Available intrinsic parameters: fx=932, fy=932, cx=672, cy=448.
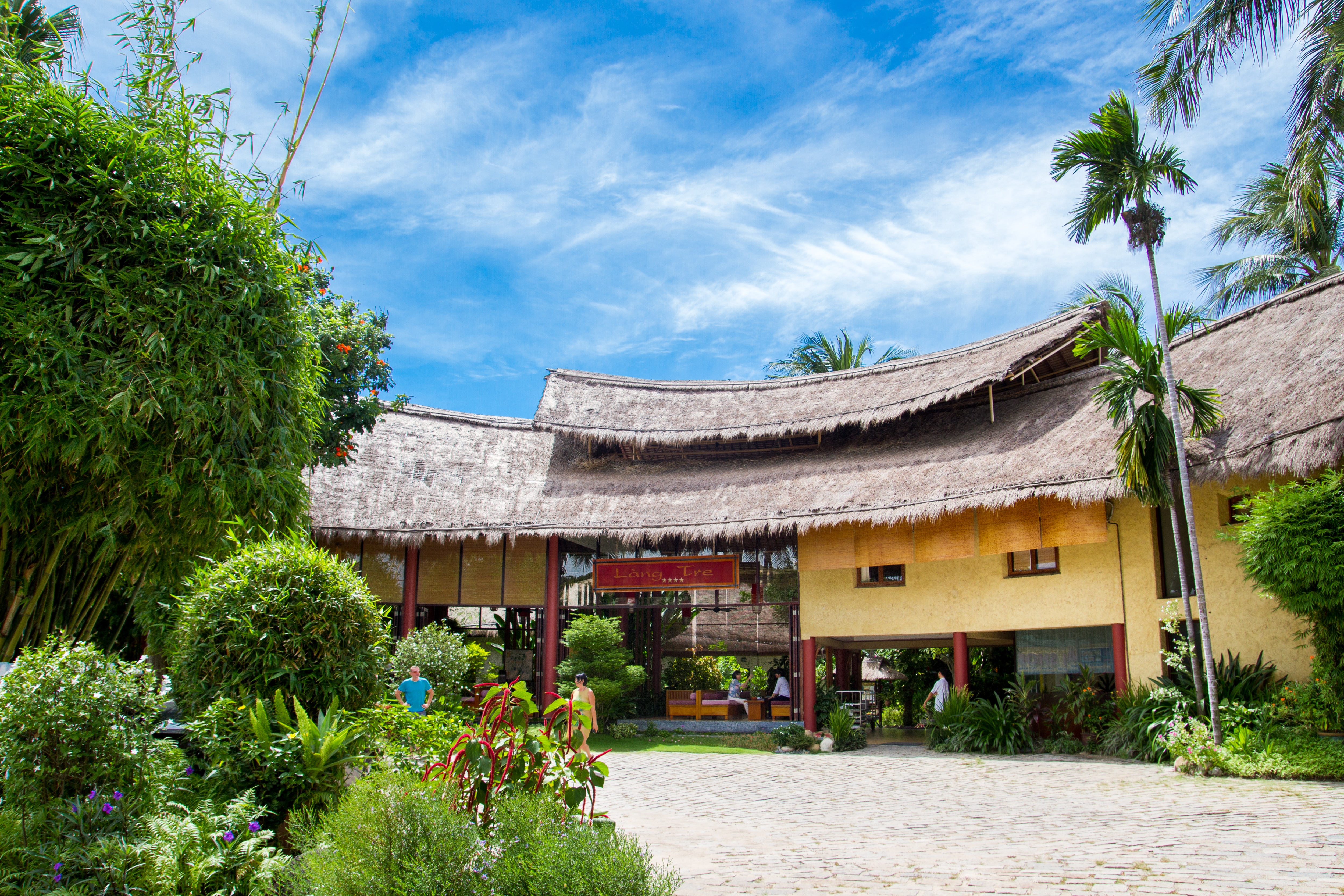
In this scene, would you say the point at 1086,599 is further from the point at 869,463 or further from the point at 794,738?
the point at 794,738

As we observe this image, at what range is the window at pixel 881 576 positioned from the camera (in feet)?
52.1

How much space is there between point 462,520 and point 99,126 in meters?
11.1

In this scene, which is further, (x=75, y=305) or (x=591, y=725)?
(x=75, y=305)

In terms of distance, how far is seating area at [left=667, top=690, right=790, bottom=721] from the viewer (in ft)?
57.3

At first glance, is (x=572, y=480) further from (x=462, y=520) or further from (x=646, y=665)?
(x=646, y=665)

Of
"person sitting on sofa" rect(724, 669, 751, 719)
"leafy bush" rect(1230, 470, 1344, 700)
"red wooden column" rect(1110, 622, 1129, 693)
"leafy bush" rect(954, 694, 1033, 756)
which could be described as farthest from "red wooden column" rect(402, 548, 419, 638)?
"leafy bush" rect(1230, 470, 1344, 700)

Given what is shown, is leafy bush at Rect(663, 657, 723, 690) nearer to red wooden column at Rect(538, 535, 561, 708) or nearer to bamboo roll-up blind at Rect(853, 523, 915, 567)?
red wooden column at Rect(538, 535, 561, 708)

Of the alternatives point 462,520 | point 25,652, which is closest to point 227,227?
point 25,652

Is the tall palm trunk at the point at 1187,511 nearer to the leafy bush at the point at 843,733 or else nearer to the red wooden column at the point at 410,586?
the leafy bush at the point at 843,733

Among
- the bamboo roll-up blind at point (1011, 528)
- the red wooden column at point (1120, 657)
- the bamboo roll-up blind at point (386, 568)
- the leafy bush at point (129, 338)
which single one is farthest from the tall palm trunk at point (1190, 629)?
the bamboo roll-up blind at point (386, 568)

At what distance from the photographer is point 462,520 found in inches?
660

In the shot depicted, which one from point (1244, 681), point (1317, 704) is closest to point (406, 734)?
point (1317, 704)

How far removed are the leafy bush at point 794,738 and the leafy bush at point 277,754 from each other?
32.8ft

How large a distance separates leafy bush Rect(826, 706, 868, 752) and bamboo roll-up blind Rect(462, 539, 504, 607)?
685cm
